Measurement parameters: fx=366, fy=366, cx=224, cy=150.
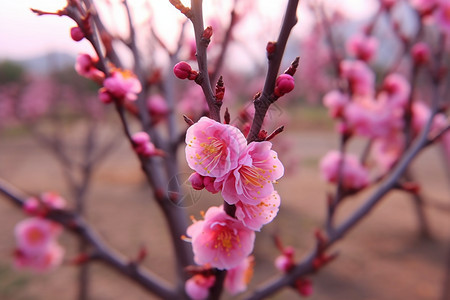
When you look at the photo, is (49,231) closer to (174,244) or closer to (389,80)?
(174,244)

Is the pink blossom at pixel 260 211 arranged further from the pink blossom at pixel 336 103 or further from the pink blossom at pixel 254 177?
the pink blossom at pixel 336 103

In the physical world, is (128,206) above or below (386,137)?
below

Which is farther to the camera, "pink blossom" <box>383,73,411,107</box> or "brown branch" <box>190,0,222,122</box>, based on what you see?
"pink blossom" <box>383,73,411,107</box>

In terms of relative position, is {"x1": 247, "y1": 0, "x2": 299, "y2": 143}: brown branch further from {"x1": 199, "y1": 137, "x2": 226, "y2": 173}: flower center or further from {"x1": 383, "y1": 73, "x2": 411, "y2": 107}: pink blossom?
{"x1": 383, "y1": 73, "x2": 411, "y2": 107}: pink blossom

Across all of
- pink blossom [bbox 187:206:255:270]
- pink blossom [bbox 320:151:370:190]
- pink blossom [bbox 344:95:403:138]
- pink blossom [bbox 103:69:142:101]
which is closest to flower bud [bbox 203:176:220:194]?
pink blossom [bbox 187:206:255:270]

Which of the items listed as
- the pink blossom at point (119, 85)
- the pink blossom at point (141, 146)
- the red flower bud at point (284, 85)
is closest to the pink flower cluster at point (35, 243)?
the pink blossom at point (141, 146)

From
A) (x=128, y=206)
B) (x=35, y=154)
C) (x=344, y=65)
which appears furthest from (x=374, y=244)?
(x=35, y=154)

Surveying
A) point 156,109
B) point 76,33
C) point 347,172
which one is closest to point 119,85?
point 76,33
